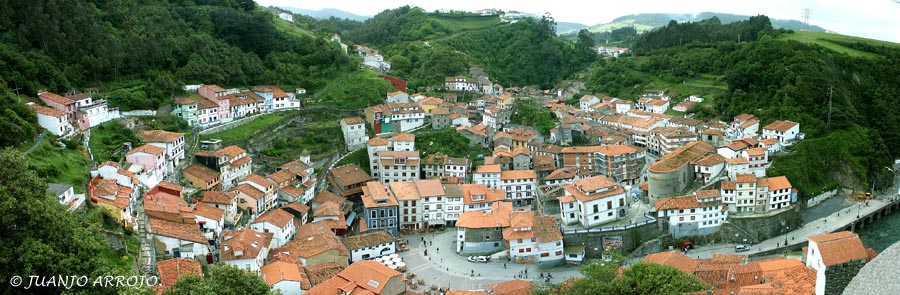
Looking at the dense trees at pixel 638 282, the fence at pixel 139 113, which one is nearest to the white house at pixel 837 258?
the dense trees at pixel 638 282

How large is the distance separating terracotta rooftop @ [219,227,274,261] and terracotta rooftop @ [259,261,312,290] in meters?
0.81

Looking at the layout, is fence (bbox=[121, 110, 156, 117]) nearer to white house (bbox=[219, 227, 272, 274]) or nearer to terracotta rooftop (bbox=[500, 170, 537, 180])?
white house (bbox=[219, 227, 272, 274])

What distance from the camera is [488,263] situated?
104 feet

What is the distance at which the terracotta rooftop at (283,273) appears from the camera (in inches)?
1001

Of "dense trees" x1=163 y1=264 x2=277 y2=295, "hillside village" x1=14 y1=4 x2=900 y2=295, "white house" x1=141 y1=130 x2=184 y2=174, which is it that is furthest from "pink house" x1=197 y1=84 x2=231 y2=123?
"dense trees" x1=163 y1=264 x2=277 y2=295

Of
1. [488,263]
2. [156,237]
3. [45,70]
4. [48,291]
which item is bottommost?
[488,263]

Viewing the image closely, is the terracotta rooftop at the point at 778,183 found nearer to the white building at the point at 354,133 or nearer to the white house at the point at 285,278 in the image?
the white building at the point at 354,133

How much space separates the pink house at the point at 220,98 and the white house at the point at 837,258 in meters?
29.9

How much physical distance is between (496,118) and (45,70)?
25459 millimetres

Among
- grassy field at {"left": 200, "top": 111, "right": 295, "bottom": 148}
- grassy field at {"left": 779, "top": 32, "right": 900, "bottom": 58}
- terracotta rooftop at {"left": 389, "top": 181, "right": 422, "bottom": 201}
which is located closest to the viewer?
terracotta rooftop at {"left": 389, "top": 181, "right": 422, "bottom": 201}

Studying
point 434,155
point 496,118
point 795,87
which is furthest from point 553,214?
point 795,87

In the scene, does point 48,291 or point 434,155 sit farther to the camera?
point 434,155

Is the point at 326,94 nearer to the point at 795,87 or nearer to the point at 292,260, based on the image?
the point at 292,260

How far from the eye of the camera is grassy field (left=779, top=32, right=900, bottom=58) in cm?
5728
